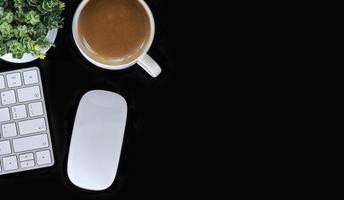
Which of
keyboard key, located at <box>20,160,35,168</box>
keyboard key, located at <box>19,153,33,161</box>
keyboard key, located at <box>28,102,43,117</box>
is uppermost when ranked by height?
keyboard key, located at <box>28,102,43,117</box>

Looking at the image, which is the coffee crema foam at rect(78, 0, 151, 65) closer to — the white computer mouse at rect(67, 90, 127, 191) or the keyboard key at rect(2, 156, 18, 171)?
the white computer mouse at rect(67, 90, 127, 191)

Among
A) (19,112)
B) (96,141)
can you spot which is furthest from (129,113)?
(19,112)

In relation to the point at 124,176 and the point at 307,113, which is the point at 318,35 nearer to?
the point at 307,113

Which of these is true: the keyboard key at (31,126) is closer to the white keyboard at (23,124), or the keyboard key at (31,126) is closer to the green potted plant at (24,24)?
the white keyboard at (23,124)

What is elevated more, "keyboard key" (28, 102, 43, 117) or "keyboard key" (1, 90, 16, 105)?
"keyboard key" (1, 90, 16, 105)

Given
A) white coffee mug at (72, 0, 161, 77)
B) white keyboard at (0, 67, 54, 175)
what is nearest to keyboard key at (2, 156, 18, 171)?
white keyboard at (0, 67, 54, 175)

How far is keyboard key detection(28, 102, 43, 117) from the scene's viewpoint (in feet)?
2.62

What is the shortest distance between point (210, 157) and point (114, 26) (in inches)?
11.9

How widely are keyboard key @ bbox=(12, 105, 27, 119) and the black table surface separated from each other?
4cm

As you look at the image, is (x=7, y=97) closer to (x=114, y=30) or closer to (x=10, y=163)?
(x=10, y=163)

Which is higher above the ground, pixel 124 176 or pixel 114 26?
pixel 114 26

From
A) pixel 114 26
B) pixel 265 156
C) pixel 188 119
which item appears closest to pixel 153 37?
pixel 114 26

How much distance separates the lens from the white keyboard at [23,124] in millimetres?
790

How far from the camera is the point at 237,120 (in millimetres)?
882
